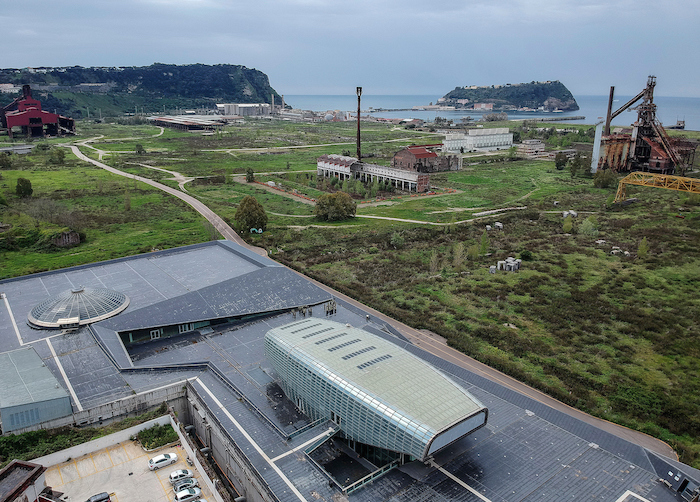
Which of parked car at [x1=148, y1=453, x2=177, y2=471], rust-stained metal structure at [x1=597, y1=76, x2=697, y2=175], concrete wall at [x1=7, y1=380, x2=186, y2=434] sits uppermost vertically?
rust-stained metal structure at [x1=597, y1=76, x2=697, y2=175]

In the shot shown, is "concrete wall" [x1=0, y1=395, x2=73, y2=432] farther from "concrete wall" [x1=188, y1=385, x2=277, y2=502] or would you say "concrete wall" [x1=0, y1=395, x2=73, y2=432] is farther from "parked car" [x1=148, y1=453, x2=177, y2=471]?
"concrete wall" [x1=188, y1=385, x2=277, y2=502]

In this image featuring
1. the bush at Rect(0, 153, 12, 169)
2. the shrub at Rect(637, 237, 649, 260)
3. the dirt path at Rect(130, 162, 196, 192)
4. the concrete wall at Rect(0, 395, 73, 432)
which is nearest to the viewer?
the concrete wall at Rect(0, 395, 73, 432)

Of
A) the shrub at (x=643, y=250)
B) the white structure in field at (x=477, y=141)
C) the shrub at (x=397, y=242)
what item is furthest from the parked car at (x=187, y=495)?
the white structure in field at (x=477, y=141)

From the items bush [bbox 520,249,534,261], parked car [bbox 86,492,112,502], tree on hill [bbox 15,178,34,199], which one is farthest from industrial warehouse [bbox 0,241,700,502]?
tree on hill [bbox 15,178,34,199]

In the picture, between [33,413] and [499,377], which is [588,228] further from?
[33,413]

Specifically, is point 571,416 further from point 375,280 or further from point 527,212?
point 527,212

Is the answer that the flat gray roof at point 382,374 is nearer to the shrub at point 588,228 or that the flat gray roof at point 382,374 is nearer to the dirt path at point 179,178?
the shrub at point 588,228

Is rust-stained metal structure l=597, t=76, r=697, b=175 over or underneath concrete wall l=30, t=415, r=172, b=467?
over

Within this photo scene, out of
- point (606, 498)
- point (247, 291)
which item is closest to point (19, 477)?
point (247, 291)
